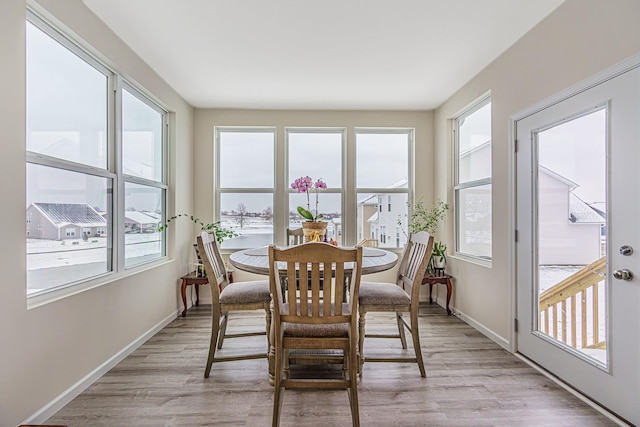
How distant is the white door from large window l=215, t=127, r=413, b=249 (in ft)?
6.28

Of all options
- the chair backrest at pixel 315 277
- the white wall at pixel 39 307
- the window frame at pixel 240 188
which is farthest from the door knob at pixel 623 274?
the window frame at pixel 240 188

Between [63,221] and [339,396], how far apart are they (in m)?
2.12

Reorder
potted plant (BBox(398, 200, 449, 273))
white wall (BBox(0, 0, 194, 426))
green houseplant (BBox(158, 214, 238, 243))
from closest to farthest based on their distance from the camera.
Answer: white wall (BBox(0, 0, 194, 426))
potted plant (BBox(398, 200, 449, 273))
green houseplant (BBox(158, 214, 238, 243))

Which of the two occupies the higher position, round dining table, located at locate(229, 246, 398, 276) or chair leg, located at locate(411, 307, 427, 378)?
round dining table, located at locate(229, 246, 398, 276)

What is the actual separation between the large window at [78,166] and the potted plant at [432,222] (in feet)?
10.4

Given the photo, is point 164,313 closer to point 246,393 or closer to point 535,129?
point 246,393

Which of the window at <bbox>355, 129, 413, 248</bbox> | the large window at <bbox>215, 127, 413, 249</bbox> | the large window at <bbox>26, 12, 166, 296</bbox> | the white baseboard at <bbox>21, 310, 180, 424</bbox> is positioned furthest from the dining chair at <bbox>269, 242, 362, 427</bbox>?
the window at <bbox>355, 129, 413, 248</bbox>

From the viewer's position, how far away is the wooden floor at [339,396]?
70.5 inches

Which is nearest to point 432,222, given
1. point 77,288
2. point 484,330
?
point 484,330

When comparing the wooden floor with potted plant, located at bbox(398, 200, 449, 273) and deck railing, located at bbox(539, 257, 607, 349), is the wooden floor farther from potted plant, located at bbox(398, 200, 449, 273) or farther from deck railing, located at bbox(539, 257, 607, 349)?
potted plant, located at bbox(398, 200, 449, 273)

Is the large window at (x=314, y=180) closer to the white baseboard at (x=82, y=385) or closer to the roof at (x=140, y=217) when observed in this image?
the roof at (x=140, y=217)

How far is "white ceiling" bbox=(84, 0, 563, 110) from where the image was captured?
213 cm

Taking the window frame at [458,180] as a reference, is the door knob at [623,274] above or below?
below

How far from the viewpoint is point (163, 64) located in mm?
2961
